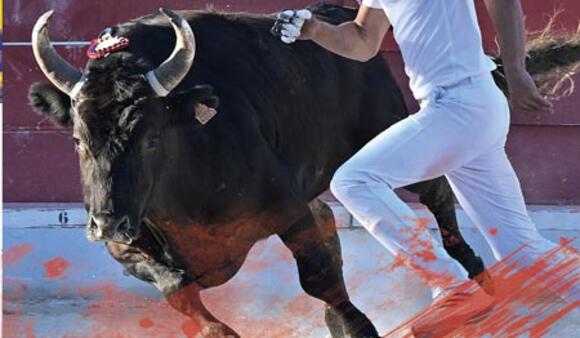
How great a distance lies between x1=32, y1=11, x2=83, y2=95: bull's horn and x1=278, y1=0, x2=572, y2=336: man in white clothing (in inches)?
43.9

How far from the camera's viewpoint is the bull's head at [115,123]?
4520 millimetres

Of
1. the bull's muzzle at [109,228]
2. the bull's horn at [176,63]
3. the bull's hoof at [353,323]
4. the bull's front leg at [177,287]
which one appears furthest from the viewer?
the bull's front leg at [177,287]

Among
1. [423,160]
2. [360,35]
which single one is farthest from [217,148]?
[423,160]

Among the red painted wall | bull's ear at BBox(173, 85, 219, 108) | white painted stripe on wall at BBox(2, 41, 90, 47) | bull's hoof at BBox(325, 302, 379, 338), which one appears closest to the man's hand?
bull's ear at BBox(173, 85, 219, 108)

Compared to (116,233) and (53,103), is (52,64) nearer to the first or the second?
(53,103)

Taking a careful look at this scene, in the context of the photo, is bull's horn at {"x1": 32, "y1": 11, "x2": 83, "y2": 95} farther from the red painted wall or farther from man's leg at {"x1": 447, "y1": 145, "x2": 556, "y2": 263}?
the red painted wall

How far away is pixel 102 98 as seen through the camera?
465 centimetres

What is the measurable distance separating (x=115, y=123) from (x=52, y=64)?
20.8 inches

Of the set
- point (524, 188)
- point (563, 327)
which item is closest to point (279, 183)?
point (563, 327)

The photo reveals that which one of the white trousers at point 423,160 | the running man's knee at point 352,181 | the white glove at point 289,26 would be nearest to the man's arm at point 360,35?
the white glove at point 289,26

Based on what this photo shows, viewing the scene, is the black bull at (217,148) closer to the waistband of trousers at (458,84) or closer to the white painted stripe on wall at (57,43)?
the waistband of trousers at (458,84)

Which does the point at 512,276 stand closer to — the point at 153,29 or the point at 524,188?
the point at 153,29

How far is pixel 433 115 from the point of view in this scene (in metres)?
4.09

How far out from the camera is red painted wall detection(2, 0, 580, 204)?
24.5 ft
